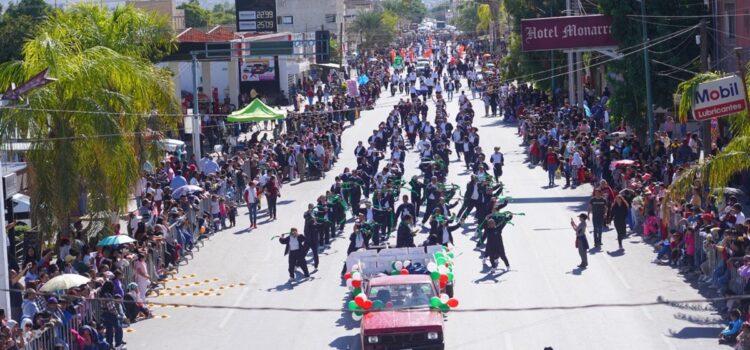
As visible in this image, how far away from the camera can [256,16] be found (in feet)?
274

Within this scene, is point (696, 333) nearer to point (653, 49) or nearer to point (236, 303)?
point (236, 303)

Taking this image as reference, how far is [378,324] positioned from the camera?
1920 centimetres

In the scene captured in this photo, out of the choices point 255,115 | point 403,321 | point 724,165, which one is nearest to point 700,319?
point 724,165

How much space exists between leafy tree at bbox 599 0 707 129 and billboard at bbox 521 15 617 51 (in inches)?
23.3

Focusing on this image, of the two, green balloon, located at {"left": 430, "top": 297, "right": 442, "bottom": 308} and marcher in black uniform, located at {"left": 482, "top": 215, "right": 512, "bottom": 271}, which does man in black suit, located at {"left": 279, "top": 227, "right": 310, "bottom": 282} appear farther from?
green balloon, located at {"left": 430, "top": 297, "right": 442, "bottom": 308}

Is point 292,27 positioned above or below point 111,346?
above

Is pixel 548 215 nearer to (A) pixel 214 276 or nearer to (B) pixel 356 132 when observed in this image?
(A) pixel 214 276

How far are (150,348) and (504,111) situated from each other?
1505 inches

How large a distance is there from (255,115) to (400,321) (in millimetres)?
27121

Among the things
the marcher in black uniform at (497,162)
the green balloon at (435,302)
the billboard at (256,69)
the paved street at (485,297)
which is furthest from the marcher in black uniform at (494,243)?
the billboard at (256,69)

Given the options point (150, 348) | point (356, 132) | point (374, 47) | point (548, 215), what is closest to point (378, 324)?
point (150, 348)

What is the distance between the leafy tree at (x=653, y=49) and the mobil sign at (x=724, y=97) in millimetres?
15916

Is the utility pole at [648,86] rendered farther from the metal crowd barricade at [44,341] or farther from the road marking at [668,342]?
the metal crowd barricade at [44,341]

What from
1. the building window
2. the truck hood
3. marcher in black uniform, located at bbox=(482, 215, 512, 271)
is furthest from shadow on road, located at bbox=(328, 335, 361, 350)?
the building window
